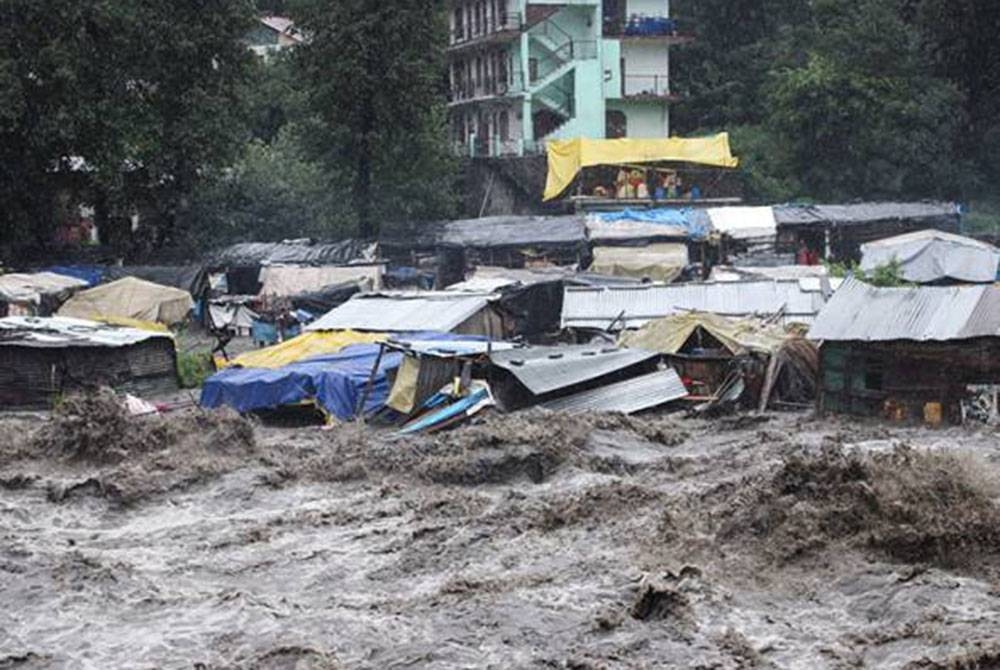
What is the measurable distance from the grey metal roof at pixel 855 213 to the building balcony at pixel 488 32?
14745 millimetres

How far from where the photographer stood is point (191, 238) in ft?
166

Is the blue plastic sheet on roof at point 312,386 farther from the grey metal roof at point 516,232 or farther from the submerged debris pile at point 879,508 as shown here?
Answer: the grey metal roof at point 516,232

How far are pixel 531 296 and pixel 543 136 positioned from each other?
23.6m

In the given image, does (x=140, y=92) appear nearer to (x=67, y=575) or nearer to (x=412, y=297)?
(x=412, y=297)

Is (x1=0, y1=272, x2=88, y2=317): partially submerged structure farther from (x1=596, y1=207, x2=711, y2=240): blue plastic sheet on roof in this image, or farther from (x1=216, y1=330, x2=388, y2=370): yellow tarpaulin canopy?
(x1=596, y1=207, x2=711, y2=240): blue plastic sheet on roof

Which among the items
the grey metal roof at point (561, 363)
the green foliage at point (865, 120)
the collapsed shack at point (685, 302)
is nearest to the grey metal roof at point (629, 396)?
the grey metal roof at point (561, 363)

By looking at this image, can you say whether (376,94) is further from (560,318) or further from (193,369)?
(193,369)

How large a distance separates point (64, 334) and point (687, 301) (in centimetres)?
1423

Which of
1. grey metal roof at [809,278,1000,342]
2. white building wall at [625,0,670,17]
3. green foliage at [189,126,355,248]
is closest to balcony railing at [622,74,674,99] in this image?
white building wall at [625,0,670,17]

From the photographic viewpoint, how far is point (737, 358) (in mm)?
28828

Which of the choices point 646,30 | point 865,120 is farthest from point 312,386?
point 646,30

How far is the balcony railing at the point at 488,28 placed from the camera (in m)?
55.9

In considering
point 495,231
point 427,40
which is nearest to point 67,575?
point 495,231

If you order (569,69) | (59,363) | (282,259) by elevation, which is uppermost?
(569,69)
